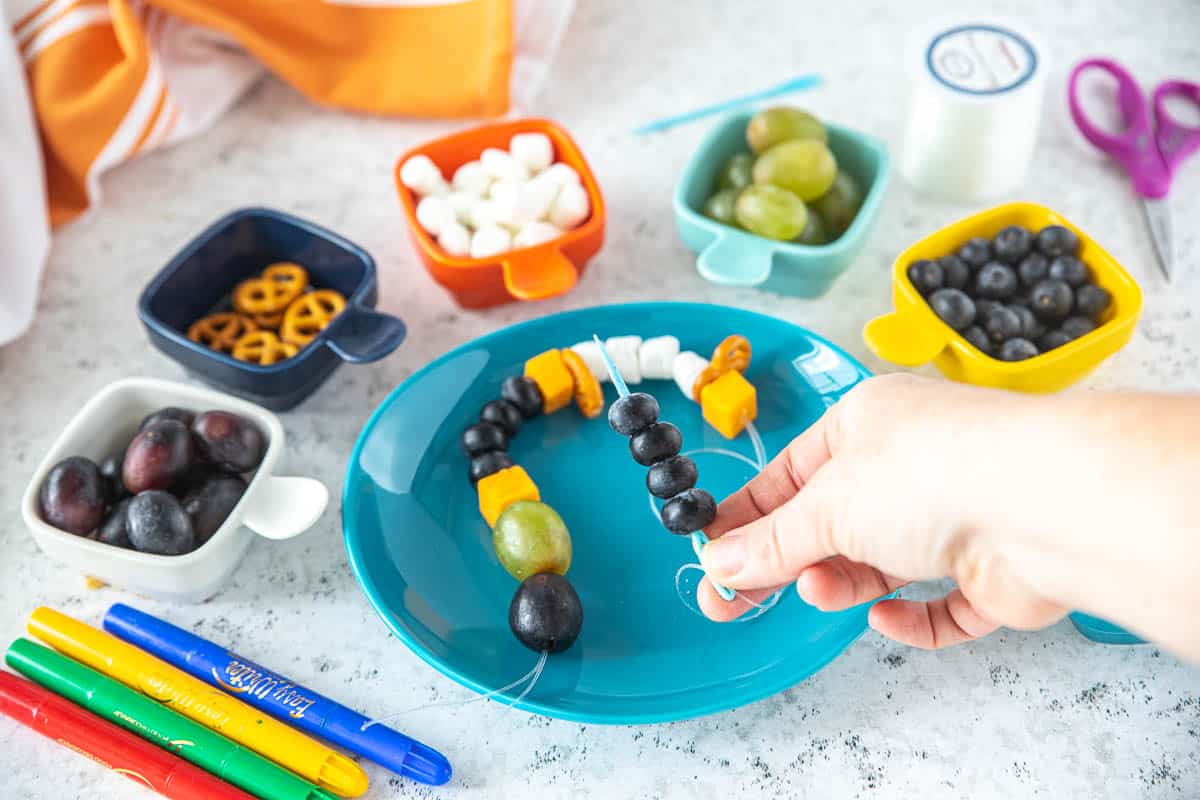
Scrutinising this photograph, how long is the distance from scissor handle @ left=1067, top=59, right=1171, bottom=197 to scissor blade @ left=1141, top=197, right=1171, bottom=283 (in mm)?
12

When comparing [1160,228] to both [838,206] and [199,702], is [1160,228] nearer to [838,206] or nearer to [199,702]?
[838,206]

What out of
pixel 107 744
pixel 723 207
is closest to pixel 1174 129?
pixel 723 207

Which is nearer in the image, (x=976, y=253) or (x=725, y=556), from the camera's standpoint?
(x=725, y=556)

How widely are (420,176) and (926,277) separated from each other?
59cm

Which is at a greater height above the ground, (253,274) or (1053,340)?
(1053,340)

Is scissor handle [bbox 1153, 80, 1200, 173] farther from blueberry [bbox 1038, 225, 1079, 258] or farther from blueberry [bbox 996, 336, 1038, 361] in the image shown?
blueberry [bbox 996, 336, 1038, 361]

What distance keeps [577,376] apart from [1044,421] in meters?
0.54

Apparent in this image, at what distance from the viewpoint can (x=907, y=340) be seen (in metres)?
1.07

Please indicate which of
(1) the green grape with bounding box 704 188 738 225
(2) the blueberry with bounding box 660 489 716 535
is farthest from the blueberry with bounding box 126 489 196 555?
(1) the green grape with bounding box 704 188 738 225

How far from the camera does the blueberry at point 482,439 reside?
3.45ft

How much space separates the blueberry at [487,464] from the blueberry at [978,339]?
496mm

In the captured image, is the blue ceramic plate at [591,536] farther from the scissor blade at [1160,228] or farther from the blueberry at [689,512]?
the scissor blade at [1160,228]

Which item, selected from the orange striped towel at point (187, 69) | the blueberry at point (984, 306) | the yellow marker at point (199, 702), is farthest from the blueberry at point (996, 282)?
the yellow marker at point (199, 702)

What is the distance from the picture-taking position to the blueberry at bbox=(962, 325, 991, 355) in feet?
3.51
